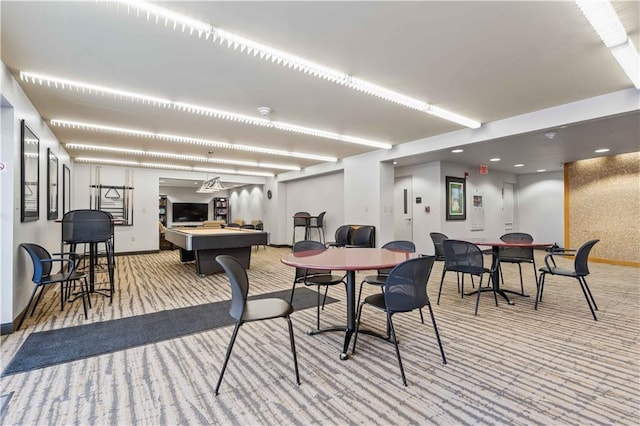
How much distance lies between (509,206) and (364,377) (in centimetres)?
981

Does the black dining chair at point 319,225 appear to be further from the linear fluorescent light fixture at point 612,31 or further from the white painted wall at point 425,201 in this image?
the linear fluorescent light fixture at point 612,31

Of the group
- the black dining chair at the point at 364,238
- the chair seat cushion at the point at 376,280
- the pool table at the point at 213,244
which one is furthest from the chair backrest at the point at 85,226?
the black dining chair at the point at 364,238

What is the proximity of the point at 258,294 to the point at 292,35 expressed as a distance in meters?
3.42

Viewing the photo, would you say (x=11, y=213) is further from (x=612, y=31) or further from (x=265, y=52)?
(x=612, y=31)

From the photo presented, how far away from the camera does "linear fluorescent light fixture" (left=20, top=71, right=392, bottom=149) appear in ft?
10.8

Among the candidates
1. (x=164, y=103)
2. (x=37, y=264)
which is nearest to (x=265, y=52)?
(x=164, y=103)

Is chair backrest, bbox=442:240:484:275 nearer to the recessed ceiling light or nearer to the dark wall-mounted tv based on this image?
the recessed ceiling light

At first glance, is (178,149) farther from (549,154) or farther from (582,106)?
(549,154)

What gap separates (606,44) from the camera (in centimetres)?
256

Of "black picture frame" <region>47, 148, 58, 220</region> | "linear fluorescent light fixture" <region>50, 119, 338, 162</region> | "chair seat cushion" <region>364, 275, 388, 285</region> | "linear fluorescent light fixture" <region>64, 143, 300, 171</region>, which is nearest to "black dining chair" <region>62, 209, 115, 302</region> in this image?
"black picture frame" <region>47, 148, 58, 220</region>

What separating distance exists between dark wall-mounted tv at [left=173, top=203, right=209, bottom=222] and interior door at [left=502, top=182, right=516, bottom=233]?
12.5 metres

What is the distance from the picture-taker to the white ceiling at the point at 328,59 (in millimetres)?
2285

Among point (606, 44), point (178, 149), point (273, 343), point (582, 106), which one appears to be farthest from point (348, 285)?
point (178, 149)

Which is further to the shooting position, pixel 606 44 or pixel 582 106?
pixel 582 106
